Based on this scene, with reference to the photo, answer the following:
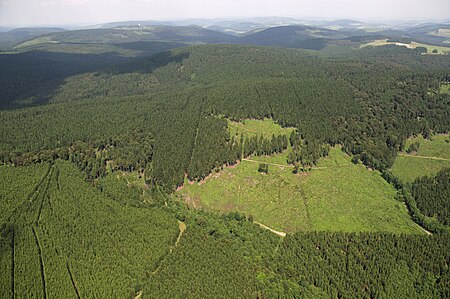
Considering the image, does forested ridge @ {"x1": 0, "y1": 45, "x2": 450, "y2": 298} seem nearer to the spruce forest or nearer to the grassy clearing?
the spruce forest

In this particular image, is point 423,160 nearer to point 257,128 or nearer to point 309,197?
point 309,197

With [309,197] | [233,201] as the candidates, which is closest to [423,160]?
[309,197]

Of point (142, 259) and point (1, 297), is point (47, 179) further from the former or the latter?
point (142, 259)

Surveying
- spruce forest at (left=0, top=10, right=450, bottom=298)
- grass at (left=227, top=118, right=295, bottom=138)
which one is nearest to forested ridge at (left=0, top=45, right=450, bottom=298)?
spruce forest at (left=0, top=10, right=450, bottom=298)

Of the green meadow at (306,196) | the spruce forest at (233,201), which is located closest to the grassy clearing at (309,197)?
the green meadow at (306,196)

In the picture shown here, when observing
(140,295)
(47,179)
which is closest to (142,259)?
(140,295)

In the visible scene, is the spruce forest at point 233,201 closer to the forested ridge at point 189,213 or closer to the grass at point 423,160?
the forested ridge at point 189,213
